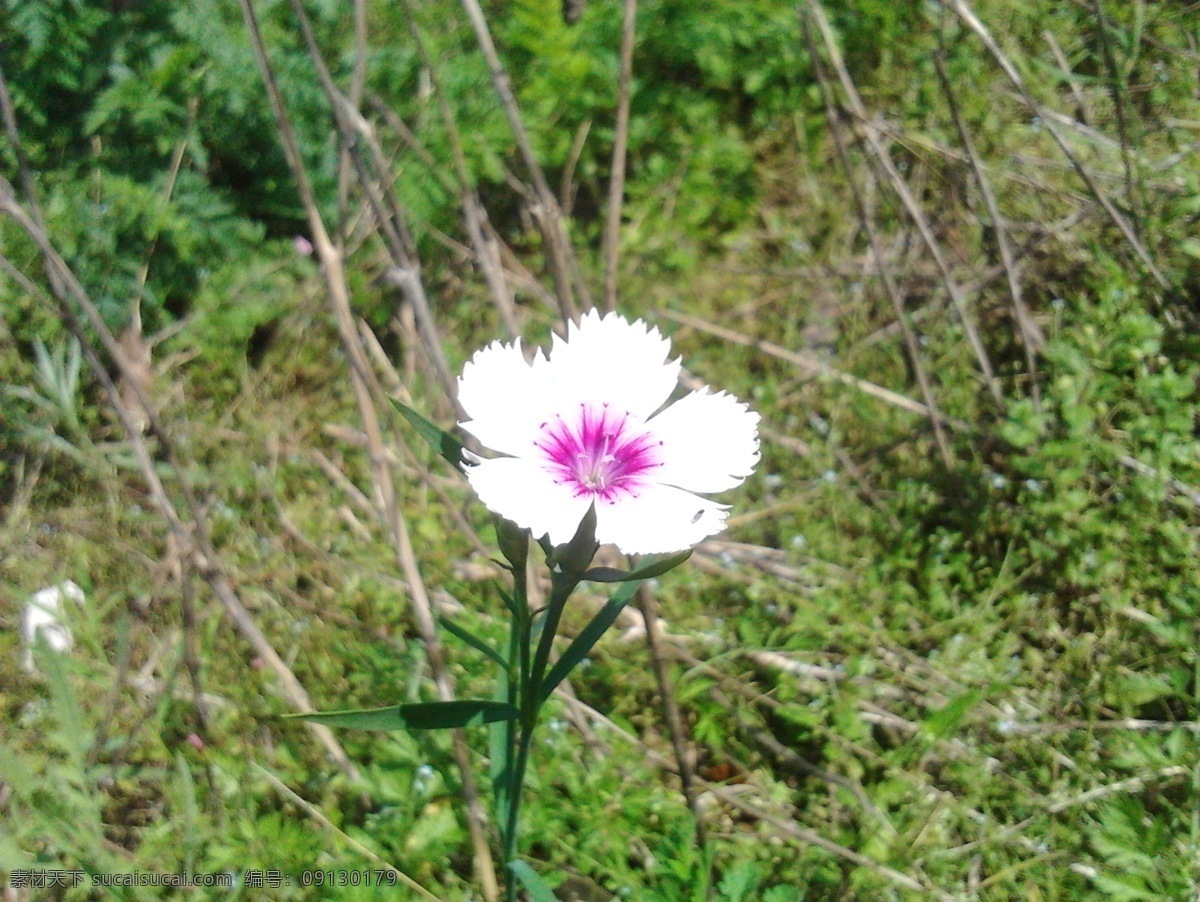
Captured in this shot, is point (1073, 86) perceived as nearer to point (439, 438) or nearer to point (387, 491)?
point (387, 491)

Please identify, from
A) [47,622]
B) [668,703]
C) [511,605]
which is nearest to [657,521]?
[511,605]

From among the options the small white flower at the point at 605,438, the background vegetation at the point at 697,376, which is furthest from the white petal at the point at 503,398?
the background vegetation at the point at 697,376

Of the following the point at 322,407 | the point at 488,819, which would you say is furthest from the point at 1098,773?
the point at 322,407

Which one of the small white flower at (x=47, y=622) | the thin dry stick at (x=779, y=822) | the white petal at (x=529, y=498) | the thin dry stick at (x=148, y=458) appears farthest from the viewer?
the small white flower at (x=47, y=622)


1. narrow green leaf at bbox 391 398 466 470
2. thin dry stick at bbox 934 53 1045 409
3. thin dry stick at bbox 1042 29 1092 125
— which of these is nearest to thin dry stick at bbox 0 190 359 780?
narrow green leaf at bbox 391 398 466 470

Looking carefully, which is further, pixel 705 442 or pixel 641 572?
pixel 705 442

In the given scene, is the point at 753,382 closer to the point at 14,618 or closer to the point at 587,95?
the point at 587,95

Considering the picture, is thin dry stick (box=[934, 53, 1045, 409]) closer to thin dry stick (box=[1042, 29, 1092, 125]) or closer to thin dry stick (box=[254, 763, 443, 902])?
thin dry stick (box=[1042, 29, 1092, 125])

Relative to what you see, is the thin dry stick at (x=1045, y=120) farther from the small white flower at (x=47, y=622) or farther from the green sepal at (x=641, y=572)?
the small white flower at (x=47, y=622)
